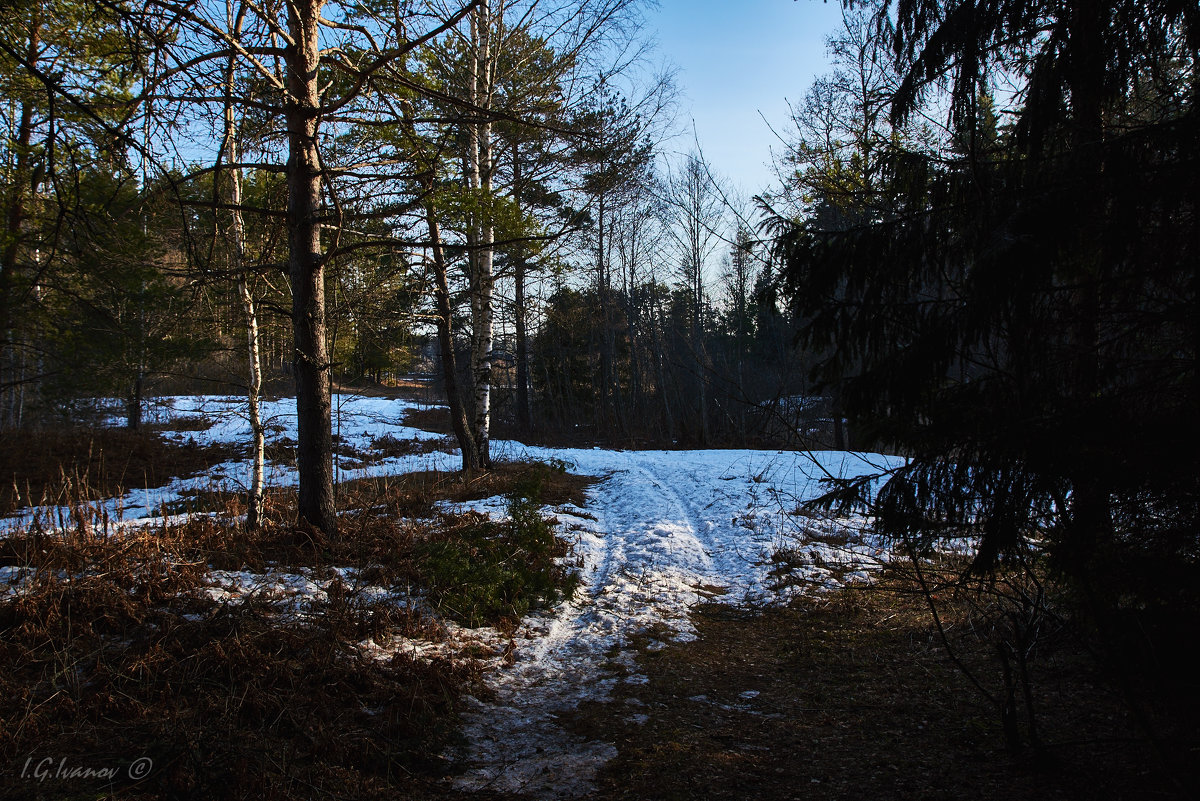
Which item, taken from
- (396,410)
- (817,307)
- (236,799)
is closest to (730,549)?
(817,307)

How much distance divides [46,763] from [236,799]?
0.82 m

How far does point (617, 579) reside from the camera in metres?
6.41

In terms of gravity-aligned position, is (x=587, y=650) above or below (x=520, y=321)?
below

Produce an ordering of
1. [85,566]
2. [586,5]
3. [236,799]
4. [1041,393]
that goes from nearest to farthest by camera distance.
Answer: [236,799], [1041,393], [85,566], [586,5]

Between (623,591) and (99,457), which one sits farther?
(99,457)

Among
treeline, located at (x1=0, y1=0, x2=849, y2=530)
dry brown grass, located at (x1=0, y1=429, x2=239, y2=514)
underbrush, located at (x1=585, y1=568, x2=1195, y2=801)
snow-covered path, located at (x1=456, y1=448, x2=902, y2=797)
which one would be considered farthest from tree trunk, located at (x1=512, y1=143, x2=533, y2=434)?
dry brown grass, located at (x1=0, y1=429, x2=239, y2=514)

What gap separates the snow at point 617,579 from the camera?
10.7 ft

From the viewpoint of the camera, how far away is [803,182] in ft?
12.9

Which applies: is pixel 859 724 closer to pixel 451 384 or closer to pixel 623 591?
pixel 623 591

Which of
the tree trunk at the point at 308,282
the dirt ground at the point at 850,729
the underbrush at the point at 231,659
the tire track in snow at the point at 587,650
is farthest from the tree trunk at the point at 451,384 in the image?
the dirt ground at the point at 850,729

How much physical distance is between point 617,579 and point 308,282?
437cm

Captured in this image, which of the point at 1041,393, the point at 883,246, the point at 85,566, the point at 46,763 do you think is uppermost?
the point at 883,246

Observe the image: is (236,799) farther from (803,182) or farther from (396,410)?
(396,410)

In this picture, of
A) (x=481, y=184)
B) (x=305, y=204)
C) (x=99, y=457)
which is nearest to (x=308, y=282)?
(x=305, y=204)
